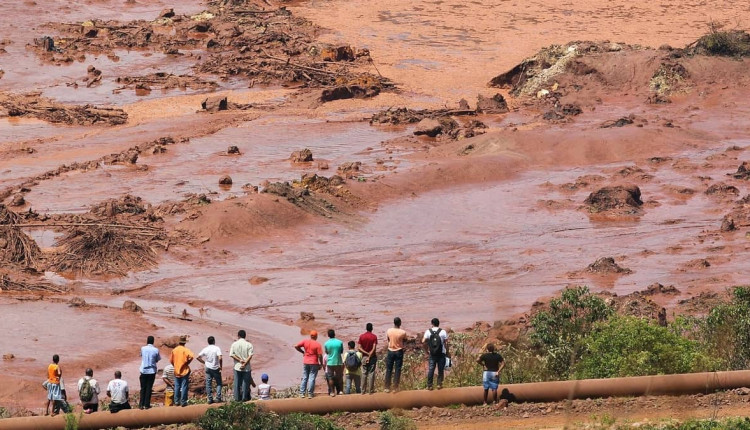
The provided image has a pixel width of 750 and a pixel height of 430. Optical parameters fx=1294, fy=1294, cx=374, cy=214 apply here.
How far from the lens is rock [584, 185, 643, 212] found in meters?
33.2

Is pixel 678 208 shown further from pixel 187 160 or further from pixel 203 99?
pixel 203 99

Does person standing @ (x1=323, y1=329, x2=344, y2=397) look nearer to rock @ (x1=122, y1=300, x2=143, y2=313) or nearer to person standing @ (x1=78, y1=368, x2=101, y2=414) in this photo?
person standing @ (x1=78, y1=368, x2=101, y2=414)

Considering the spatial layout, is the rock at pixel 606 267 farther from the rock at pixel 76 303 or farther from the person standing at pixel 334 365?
the person standing at pixel 334 365

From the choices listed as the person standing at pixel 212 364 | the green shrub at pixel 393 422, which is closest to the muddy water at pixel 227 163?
the person standing at pixel 212 364

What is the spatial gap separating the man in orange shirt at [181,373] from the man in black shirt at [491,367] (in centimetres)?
398

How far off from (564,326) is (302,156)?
59.2ft

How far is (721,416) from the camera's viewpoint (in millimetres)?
17375

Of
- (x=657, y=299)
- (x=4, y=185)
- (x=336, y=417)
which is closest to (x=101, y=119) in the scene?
(x=4, y=185)

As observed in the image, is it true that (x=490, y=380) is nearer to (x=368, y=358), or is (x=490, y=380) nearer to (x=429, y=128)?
(x=368, y=358)

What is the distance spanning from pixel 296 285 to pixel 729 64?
2410cm

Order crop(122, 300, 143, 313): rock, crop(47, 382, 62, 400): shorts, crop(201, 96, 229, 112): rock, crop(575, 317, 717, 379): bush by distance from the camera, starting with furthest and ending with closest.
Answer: crop(201, 96, 229, 112): rock
crop(122, 300, 143, 313): rock
crop(575, 317, 717, 379): bush
crop(47, 382, 62, 400): shorts

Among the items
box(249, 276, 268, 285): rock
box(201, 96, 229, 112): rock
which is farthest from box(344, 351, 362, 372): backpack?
box(201, 96, 229, 112): rock

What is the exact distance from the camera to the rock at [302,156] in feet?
122

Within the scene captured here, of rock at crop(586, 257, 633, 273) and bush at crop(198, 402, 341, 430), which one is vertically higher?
rock at crop(586, 257, 633, 273)
